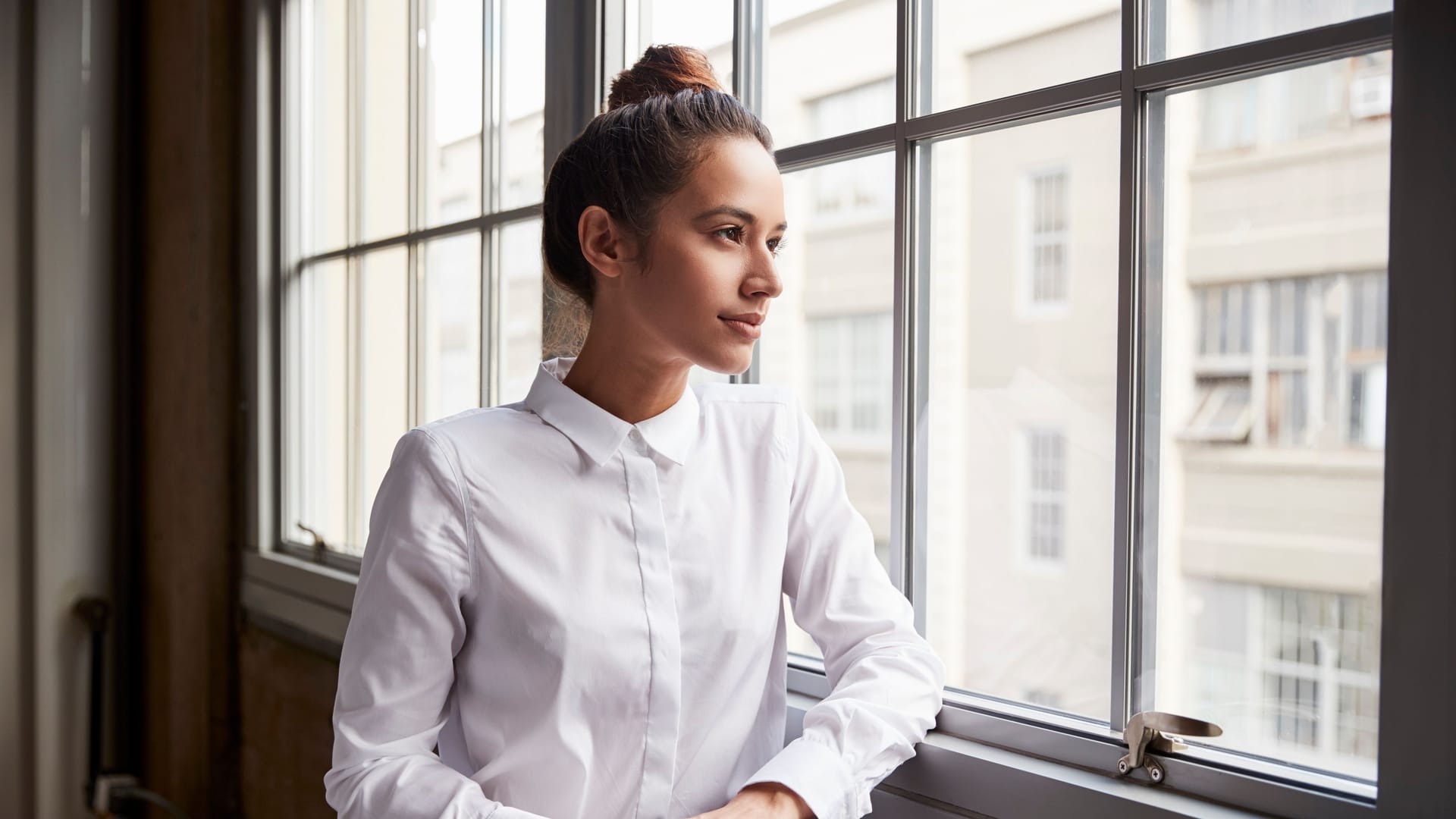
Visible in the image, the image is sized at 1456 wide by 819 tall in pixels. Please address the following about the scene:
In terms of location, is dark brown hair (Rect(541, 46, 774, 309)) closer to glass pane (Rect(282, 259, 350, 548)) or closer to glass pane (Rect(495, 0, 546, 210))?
glass pane (Rect(495, 0, 546, 210))

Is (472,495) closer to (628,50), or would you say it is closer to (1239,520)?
(1239,520)

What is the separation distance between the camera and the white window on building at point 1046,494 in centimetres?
108

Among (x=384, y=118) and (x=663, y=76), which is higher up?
(x=384, y=118)

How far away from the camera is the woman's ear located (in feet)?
3.31

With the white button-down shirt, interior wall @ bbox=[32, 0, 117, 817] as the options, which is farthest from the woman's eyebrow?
interior wall @ bbox=[32, 0, 117, 817]

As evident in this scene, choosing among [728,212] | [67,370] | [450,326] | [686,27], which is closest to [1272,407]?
[728,212]

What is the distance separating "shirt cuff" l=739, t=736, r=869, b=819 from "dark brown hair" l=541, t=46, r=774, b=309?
521 mm

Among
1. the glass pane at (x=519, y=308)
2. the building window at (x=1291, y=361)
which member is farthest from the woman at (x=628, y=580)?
the glass pane at (x=519, y=308)

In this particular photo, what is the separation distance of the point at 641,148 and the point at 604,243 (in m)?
0.10

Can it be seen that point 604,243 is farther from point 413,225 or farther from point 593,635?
point 413,225

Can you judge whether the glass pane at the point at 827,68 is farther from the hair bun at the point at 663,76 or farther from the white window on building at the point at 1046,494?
the white window on building at the point at 1046,494

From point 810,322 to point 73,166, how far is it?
7.26ft

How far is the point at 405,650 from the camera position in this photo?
96 centimetres

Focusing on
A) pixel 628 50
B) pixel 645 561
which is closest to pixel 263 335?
pixel 628 50
